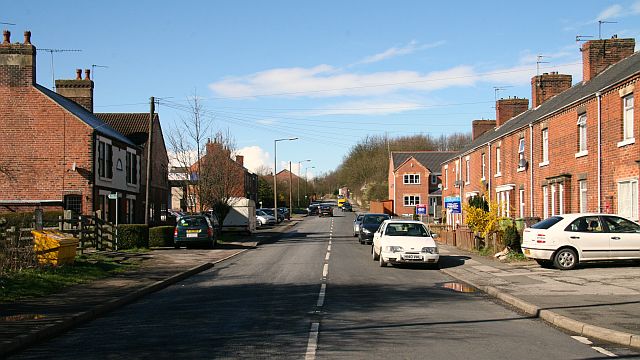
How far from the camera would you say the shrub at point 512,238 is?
22.1m

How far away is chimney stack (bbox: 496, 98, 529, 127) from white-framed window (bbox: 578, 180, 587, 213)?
1826 cm

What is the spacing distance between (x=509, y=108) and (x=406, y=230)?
23360 mm

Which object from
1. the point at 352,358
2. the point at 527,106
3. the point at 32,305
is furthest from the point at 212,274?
the point at 527,106

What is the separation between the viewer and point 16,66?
32.3 metres

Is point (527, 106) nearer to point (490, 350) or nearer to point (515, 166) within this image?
point (515, 166)

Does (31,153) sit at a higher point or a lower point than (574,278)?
higher

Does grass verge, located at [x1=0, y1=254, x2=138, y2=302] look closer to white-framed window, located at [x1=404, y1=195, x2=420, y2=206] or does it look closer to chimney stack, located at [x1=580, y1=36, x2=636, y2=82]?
chimney stack, located at [x1=580, y1=36, x2=636, y2=82]

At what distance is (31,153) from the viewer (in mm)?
32594

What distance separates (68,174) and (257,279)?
19.2 metres

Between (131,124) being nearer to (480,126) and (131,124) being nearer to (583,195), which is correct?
(480,126)

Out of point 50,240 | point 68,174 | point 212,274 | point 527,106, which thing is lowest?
point 212,274

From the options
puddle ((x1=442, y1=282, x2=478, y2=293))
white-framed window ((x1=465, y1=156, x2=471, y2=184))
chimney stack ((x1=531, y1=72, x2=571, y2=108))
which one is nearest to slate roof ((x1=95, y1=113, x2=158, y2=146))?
white-framed window ((x1=465, y1=156, x2=471, y2=184))

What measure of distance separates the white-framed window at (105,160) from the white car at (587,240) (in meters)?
24.1

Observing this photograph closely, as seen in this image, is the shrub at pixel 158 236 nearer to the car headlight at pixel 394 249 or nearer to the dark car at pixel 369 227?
the dark car at pixel 369 227
